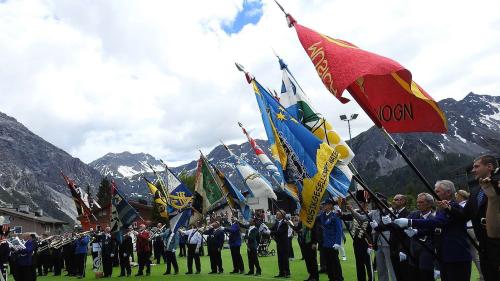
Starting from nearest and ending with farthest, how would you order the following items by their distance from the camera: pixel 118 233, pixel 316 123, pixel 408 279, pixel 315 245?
1. pixel 408 279
2. pixel 316 123
3. pixel 315 245
4. pixel 118 233

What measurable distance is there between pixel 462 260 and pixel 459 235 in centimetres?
34

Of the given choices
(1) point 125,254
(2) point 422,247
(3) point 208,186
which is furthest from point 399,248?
(1) point 125,254

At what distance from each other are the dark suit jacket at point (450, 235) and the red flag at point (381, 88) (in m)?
1.27

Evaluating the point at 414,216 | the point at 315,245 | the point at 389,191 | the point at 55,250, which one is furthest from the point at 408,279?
the point at 389,191

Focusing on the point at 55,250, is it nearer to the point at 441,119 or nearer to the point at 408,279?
the point at 408,279

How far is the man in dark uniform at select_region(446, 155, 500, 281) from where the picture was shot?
5477mm

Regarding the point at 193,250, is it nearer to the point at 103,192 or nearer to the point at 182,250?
the point at 182,250

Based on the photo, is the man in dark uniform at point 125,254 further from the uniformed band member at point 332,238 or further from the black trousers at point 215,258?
the uniformed band member at point 332,238

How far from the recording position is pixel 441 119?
6.98 metres

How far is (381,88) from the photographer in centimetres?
744

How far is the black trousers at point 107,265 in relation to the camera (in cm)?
2009

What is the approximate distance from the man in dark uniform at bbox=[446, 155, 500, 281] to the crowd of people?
1cm

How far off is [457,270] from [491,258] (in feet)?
4.09

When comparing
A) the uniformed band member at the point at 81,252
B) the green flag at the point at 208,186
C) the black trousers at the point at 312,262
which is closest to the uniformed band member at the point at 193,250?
the green flag at the point at 208,186
